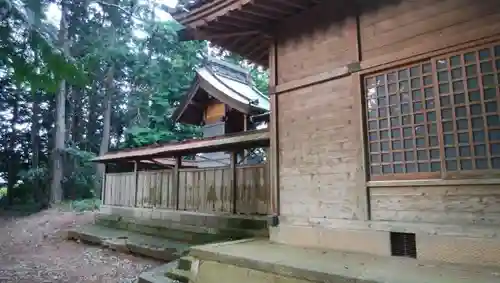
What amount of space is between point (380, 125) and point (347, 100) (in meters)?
0.66

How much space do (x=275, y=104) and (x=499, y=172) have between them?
3749 mm

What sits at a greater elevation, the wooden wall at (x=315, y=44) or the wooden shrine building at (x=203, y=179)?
the wooden wall at (x=315, y=44)

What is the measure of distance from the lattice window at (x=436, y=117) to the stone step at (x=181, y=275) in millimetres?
3341

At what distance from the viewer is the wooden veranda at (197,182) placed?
27.4ft

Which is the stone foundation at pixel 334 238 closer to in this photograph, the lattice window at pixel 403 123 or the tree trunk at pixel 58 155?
the lattice window at pixel 403 123

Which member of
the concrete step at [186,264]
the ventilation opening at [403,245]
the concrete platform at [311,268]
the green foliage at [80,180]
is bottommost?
the concrete step at [186,264]

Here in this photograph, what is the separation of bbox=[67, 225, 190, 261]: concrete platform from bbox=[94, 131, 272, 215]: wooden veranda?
0.98 m

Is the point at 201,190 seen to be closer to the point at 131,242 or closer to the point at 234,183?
the point at 234,183

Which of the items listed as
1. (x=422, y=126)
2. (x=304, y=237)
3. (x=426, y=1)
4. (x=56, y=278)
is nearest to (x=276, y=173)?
(x=304, y=237)

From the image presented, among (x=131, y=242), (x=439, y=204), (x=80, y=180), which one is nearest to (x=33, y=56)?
(x=439, y=204)

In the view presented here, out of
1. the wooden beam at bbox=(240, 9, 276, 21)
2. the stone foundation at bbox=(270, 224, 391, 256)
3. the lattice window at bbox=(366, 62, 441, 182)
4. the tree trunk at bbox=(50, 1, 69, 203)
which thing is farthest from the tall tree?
the lattice window at bbox=(366, 62, 441, 182)

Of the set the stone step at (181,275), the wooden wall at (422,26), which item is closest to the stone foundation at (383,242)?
the stone step at (181,275)

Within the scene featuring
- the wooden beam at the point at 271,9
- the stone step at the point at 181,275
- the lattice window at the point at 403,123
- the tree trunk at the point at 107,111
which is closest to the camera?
the lattice window at the point at 403,123

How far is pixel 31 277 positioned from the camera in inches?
328
